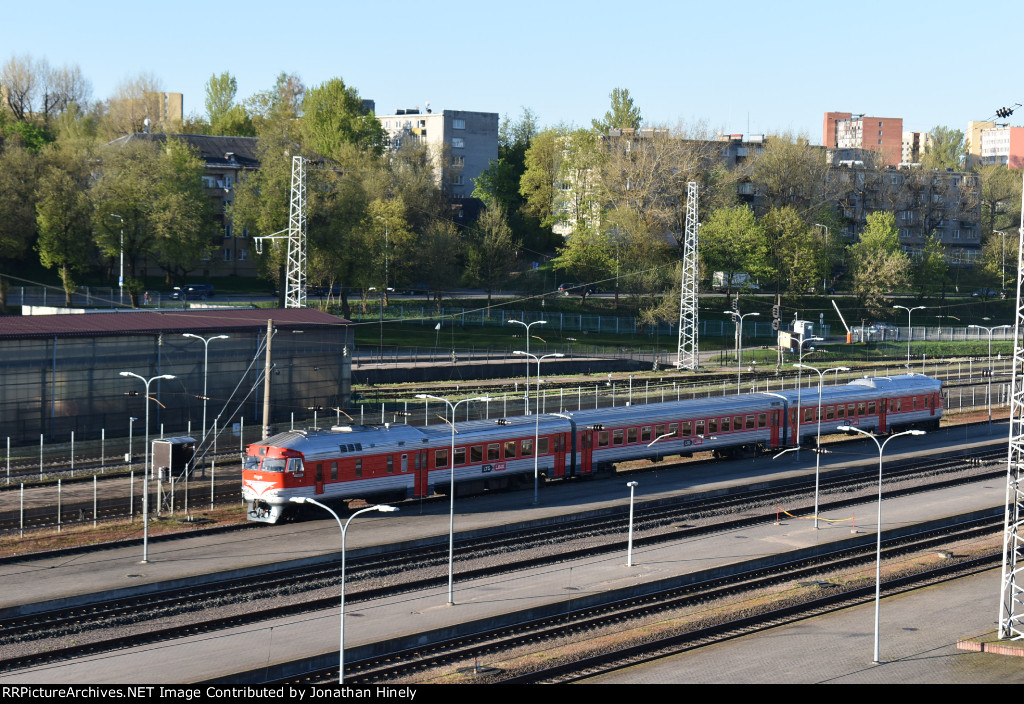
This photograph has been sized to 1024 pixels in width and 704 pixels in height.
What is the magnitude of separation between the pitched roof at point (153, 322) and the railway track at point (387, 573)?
26653mm

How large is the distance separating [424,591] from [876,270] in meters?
99.3

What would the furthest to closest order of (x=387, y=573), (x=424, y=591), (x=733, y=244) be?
1. (x=733, y=244)
2. (x=387, y=573)
3. (x=424, y=591)

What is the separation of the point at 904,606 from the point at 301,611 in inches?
748

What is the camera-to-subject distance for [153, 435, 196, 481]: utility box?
42062mm

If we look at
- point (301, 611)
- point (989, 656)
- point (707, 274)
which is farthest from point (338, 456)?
point (707, 274)

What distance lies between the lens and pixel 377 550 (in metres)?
40.7

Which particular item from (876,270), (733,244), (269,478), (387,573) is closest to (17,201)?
(269,478)

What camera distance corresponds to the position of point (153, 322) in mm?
63250

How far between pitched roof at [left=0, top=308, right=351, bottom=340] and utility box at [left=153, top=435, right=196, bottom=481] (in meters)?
17.9

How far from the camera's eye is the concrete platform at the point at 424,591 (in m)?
29.0

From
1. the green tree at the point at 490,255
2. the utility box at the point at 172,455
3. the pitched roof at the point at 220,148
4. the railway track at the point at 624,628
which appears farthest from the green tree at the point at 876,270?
the utility box at the point at 172,455

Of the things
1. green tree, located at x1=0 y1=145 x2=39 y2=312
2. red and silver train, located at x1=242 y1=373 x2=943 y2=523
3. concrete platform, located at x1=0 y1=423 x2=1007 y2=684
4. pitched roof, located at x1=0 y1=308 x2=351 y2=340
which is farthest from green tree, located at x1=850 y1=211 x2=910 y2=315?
green tree, located at x1=0 y1=145 x2=39 y2=312

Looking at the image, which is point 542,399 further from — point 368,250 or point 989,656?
point 989,656

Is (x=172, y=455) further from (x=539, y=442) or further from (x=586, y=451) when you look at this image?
(x=586, y=451)
